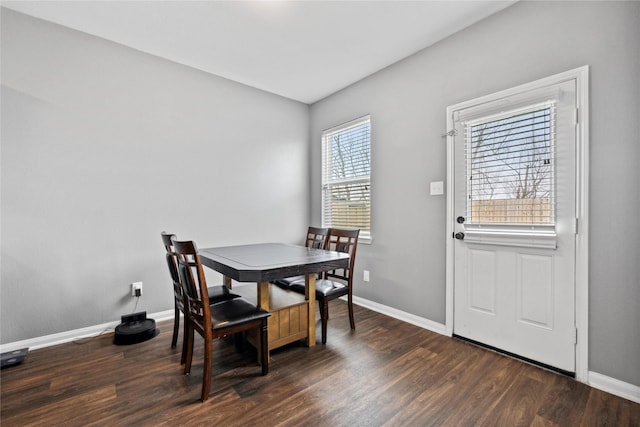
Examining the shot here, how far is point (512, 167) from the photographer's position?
2.23 meters

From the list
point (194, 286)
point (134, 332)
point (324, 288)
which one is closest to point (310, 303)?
point (324, 288)

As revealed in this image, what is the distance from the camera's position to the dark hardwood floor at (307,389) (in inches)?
62.3

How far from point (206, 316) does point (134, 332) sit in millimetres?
1286

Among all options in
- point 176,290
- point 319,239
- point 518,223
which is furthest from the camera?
point 319,239

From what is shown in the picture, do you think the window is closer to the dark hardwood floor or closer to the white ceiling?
the white ceiling

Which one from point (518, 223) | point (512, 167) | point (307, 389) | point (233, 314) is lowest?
point (307, 389)

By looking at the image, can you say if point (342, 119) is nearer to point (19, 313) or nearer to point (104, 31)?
point (104, 31)

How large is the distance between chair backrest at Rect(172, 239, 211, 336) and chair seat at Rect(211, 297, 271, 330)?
0.08 meters

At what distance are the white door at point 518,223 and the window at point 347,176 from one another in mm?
1158

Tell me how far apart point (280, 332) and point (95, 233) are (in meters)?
1.99

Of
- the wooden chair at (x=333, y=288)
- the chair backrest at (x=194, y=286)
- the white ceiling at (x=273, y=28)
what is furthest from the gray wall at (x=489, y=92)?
the chair backrest at (x=194, y=286)

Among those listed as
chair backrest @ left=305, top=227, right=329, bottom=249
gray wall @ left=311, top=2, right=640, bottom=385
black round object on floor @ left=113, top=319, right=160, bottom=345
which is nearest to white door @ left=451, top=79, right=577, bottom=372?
gray wall @ left=311, top=2, right=640, bottom=385

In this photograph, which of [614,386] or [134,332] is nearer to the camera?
[614,386]

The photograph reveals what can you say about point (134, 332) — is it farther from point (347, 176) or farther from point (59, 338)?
point (347, 176)
